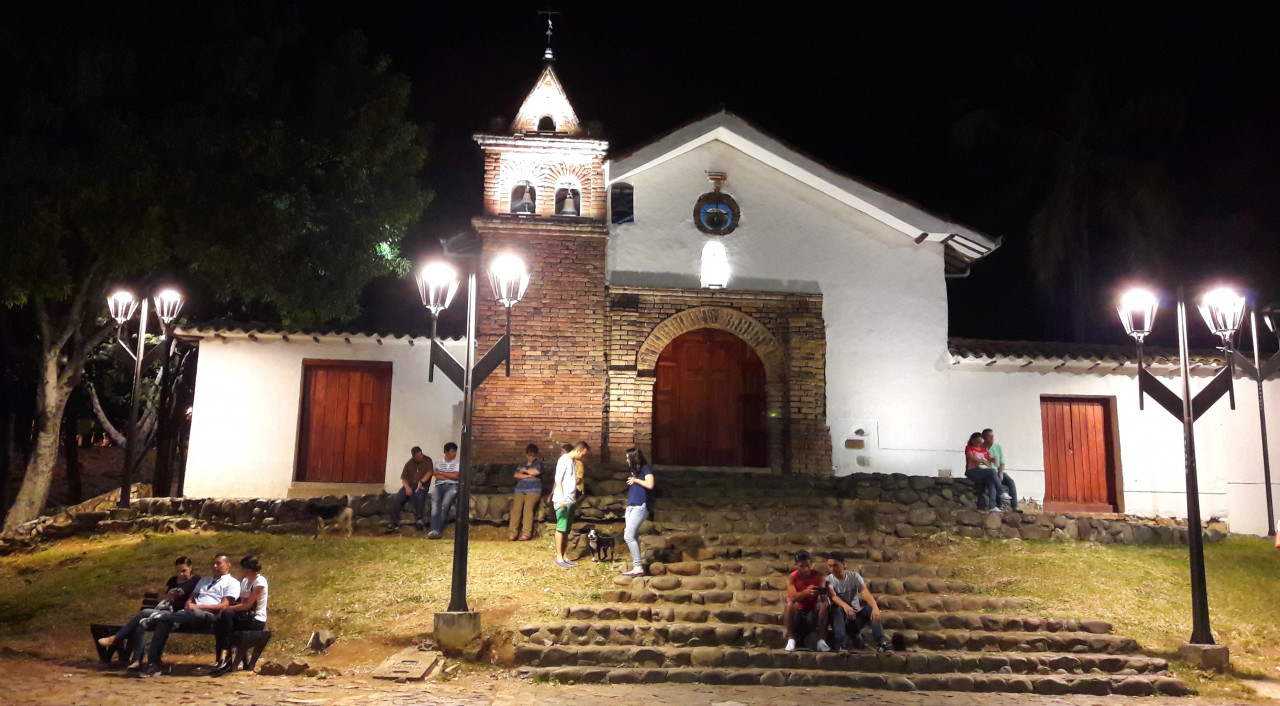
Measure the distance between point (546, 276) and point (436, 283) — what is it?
16.3 feet

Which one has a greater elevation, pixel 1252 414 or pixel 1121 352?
pixel 1121 352

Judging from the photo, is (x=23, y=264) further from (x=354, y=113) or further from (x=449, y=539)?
(x=449, y=539)

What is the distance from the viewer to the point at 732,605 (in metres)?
9.53

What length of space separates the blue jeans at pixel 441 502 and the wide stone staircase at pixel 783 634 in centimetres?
277

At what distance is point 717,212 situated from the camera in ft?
49.7

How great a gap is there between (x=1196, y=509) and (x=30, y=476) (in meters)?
15.9

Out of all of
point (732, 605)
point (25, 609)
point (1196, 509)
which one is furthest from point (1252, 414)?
point (25, 609)

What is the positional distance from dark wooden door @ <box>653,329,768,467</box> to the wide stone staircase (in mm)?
3315

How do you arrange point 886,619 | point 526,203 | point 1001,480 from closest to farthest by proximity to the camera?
point 886,619, point 1001,480, point 526,203

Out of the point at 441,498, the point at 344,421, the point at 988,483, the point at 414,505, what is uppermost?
the point at 344,421

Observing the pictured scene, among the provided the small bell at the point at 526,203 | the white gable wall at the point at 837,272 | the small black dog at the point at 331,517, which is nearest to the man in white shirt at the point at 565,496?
the small black dog at the point at 331,517

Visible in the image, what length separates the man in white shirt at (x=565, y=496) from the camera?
35.6ft

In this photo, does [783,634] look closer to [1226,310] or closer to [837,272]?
[1226,310]

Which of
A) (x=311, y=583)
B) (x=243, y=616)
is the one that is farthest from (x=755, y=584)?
(x=243, y=616)
